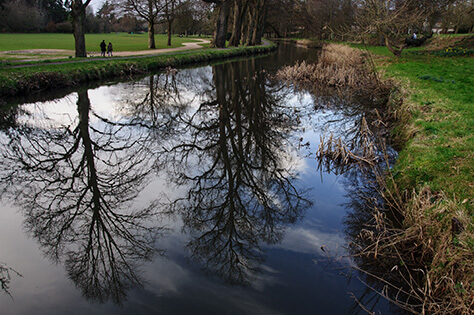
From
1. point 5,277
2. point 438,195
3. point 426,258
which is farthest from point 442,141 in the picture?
point 5,277

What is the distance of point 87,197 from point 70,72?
11884 millimetres

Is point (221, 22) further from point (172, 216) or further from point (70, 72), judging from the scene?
point (172, 216)

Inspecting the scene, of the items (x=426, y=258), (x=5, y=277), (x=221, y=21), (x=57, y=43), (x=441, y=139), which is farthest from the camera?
(x=57, y=43)

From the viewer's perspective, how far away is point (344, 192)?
7141 millimetres

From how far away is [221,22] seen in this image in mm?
34688

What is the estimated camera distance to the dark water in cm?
431

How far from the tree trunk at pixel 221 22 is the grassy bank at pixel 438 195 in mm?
25253

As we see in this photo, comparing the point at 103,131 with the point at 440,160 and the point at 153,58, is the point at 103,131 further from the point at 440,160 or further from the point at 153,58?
the point at 153,58

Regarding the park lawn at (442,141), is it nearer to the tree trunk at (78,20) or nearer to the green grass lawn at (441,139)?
the green grass lawn at (441,139)

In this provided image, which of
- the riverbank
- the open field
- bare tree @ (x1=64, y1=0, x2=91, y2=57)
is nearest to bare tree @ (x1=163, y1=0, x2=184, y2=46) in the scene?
the open field

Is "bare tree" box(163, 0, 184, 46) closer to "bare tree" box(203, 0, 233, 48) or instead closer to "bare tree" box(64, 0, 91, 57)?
"bare tree" box(203, 0, 233, 48)

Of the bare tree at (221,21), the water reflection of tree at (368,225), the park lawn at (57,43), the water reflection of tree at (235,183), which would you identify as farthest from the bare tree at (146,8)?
the water reflection of tree at (368,225)

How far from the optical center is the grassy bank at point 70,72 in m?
14.3

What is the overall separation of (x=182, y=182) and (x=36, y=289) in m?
3.65
